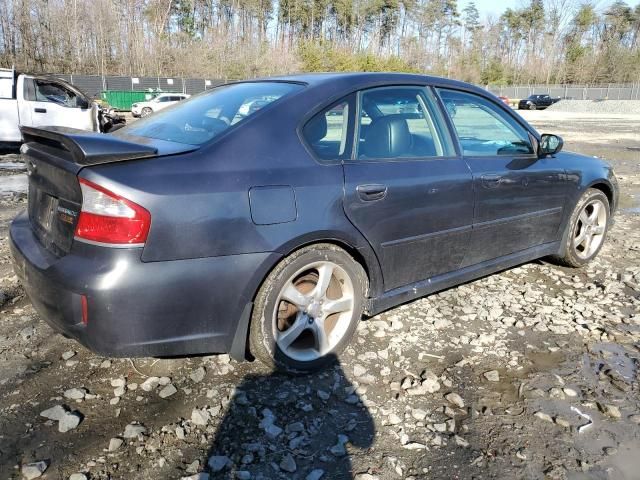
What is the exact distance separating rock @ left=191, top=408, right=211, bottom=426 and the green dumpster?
3502 cm

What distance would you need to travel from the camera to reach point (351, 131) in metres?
2.95

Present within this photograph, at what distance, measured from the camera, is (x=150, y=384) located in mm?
2762

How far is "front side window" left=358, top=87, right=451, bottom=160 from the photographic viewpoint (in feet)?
10.0

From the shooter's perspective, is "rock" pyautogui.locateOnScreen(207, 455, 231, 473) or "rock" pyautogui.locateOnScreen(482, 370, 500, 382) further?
"rock" pyautogui.locateOnScreen(482, 370, 500, 382)

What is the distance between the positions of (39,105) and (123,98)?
2550 centimetres

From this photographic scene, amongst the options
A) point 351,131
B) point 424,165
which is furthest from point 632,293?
point 351,131

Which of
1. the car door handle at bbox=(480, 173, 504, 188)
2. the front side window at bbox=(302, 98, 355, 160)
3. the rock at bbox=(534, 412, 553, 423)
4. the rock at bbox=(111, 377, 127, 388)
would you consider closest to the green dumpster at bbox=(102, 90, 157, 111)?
the car door handle at bbox=(480, 173, 504, 188)

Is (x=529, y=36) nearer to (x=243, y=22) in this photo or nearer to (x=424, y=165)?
(x=243, y=22)

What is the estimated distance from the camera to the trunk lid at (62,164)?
227 centimetres

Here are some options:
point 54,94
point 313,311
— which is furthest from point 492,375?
point 54,94

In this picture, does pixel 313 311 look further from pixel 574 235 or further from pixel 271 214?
pixel 574 235

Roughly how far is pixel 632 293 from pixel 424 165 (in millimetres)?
2302

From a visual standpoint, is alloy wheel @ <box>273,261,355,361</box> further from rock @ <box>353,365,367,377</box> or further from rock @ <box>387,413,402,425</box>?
rock @ <box>387,413,402,425</box>

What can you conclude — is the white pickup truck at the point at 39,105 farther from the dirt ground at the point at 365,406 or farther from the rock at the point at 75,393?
the rock at the point at 75,393
